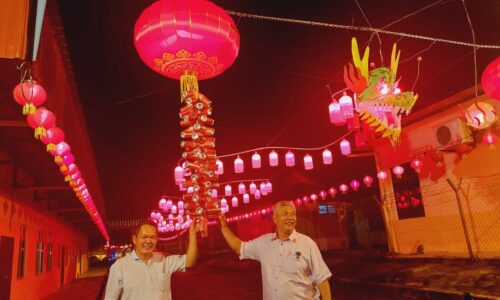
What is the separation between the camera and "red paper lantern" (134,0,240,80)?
4836mm

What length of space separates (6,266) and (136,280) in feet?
31.8

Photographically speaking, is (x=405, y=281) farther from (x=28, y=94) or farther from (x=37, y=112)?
(x=28, y=94)

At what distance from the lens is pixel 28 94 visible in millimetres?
5359

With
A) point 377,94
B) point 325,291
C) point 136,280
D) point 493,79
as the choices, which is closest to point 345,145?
point 377,94

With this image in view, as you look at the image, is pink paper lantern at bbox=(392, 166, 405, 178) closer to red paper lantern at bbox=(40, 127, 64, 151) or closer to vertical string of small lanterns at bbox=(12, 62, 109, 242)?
vertical string of small lanterns at bbox=(12, 62, 109, 242)

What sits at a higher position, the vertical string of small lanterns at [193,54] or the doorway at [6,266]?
the vertical string of small lanterns at [193,54]

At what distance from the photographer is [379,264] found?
15367mm

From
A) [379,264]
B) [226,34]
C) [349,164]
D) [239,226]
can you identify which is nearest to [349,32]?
[226,34]

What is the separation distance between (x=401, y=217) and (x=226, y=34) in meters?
13.0

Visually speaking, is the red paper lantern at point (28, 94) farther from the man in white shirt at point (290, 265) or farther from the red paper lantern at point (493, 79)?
the red paper lantern at point (493, 79)

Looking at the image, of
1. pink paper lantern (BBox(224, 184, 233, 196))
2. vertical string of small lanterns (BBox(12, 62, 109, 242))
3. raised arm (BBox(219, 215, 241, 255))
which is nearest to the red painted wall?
vertical string of small lanterns (BBox(12, 62, 109, 242))

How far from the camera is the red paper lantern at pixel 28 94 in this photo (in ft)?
17.4

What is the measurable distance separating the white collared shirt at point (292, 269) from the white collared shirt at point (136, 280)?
1.18m

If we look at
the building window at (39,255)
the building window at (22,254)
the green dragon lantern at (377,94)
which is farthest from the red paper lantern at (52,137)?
the building window at (39,255)
